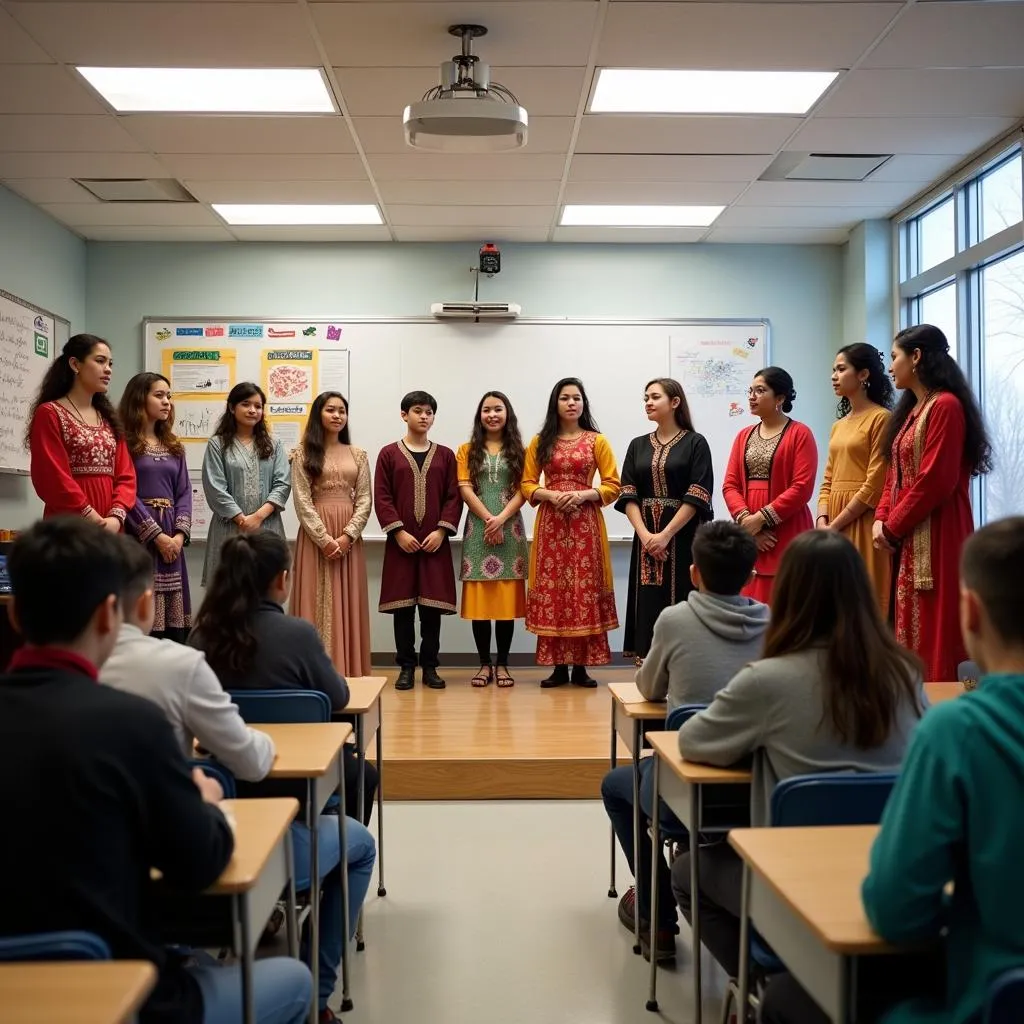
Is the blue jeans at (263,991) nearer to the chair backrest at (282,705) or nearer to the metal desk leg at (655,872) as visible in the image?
the chair backrest at (282,705)

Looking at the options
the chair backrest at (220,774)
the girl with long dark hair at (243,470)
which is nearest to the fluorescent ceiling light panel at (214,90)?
the girl with long dark hair at (243,470)

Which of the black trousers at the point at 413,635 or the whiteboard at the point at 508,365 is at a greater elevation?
the whiteboard at the point at 508,365

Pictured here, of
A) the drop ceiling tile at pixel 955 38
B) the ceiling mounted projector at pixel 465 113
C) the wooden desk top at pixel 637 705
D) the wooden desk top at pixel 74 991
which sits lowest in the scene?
the wooden desk top at pixel 637 705

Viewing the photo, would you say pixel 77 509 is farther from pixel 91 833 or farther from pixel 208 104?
pixel 91 833

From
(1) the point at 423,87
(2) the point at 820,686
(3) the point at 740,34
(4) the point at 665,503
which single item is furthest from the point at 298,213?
(2) the point at 820,686

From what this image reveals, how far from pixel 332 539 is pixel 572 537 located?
126cm

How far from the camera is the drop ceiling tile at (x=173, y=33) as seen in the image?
3.29 metres

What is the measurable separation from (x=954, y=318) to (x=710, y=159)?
5.47 ft

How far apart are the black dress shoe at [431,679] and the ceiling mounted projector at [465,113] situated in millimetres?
2850

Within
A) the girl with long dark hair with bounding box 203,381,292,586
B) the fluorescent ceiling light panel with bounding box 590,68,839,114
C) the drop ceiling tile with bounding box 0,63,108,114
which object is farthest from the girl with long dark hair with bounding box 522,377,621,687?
the drop ceiling tile with bounding box 0,63,108,114

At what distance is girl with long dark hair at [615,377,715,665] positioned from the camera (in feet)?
16.1

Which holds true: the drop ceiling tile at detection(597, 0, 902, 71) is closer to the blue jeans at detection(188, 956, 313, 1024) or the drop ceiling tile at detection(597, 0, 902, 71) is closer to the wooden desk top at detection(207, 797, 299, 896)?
the wooden desk top at detection(207, 797, 299, 896)

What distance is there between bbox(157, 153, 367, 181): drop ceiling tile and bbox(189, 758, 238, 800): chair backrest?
3.70 m

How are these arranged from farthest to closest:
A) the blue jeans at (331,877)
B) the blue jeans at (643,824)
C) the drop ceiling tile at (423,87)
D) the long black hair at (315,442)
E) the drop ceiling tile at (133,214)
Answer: the drop ceiling tile at (133,214) < the long black hair at (315,442) < the drop ceiling tile at (423,87) < the blue jeans at (643,824) < the blue jeans at (331,877)
